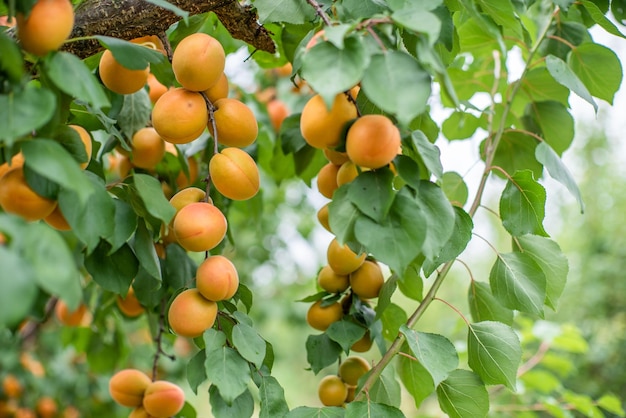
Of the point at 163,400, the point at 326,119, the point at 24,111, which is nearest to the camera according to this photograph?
the point at 24,111

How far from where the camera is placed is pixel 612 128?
14.7ft

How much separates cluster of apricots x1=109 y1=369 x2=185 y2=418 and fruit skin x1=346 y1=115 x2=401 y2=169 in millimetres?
388

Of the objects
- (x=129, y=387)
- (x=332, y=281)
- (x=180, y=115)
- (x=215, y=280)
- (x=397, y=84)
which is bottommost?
(x=129, y=387)

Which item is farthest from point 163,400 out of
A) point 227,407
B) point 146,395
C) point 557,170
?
point 557,170

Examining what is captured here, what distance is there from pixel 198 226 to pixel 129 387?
29cm

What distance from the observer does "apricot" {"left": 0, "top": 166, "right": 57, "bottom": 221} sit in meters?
0.43

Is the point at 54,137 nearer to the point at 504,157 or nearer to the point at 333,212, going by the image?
the point at 333,212

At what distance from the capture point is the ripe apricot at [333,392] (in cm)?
71

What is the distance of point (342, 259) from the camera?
67cm

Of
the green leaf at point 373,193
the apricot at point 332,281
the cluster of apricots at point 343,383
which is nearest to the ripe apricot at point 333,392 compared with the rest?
the cluster of apricots at point 343,383

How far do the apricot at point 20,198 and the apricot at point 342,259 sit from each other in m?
0.32

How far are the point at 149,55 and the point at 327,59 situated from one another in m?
0.18

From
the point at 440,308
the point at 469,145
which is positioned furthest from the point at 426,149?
the point at 440,308

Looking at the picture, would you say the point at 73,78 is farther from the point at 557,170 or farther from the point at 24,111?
→ the point at 557,170
